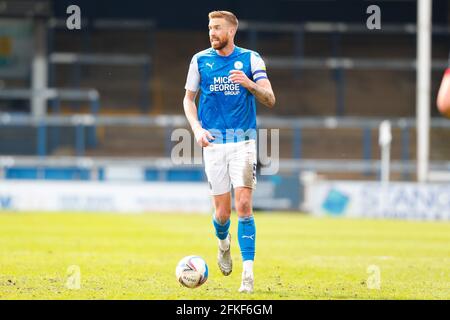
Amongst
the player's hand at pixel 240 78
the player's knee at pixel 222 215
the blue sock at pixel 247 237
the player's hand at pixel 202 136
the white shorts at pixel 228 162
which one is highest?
the player's hand at pixel 240 78

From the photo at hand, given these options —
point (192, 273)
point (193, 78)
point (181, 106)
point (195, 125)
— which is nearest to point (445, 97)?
point (195, 125)

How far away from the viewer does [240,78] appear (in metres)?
10.4

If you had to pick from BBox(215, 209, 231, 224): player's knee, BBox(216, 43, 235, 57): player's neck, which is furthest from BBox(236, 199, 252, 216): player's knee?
BBox(216, 43, 235, 57): player's neck

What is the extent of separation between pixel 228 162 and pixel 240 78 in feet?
3.32

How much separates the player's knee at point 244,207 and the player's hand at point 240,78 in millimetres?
1200

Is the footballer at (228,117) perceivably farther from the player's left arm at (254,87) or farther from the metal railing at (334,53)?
the metal railing at (334,53)

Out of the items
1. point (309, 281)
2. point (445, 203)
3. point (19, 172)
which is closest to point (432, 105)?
point (445, 203)

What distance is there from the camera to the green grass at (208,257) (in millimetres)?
10609

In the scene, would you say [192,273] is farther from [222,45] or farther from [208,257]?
[208,257]

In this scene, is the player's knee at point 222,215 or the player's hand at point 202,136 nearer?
the player's hand at point 202,136

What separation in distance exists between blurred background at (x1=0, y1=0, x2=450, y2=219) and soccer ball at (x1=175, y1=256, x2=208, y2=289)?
19416 millimetres

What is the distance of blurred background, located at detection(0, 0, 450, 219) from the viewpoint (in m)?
31.2

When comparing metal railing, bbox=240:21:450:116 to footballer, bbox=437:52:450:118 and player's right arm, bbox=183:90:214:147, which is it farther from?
footballer, bbox=437:52:450:118

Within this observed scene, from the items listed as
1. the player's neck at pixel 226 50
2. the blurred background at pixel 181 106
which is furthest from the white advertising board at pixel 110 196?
the player's neck at pixel 226 50
